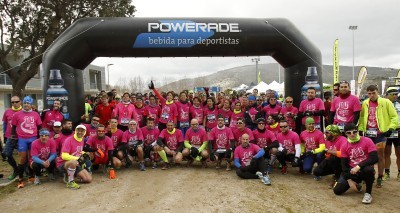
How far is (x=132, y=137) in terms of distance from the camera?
299 inches

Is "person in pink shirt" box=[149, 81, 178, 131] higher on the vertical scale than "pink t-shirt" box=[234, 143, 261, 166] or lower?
higher

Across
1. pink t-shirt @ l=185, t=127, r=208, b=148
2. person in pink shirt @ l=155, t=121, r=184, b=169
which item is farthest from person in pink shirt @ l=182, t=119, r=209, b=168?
person in pink shirt @ l=155, t=121, r=184, b=169

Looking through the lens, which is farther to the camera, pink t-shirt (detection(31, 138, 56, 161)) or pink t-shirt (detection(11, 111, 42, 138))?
pink t-shirt (detection(11, 111, 42, 138))

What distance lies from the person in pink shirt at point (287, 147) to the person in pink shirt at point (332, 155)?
0.61 meters

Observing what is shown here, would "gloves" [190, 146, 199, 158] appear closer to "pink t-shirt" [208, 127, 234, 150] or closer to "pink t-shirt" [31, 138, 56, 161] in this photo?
"pink t-shirt" [208, 127, 234, 150]

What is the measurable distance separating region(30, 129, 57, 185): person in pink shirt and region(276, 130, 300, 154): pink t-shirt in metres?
4.96

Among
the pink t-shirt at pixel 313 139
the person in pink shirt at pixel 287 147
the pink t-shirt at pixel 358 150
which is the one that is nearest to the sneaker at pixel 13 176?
the person in pink shirt at pixel 287 147

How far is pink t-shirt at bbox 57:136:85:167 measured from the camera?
6.32m

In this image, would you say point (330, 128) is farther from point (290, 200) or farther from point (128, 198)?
point (128, 198)

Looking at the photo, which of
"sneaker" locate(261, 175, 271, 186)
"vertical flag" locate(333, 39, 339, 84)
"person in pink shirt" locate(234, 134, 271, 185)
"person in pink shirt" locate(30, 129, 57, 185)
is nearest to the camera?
"sneaker" locate(261, 175, 271, 186)

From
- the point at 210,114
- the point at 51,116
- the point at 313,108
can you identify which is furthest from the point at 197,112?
the point at 51,116

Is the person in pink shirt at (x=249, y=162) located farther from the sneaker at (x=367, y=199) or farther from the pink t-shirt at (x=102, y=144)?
the pink t-shirt at (x=102, y=144)

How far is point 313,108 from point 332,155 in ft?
5.36

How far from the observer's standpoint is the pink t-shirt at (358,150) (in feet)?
17.4
